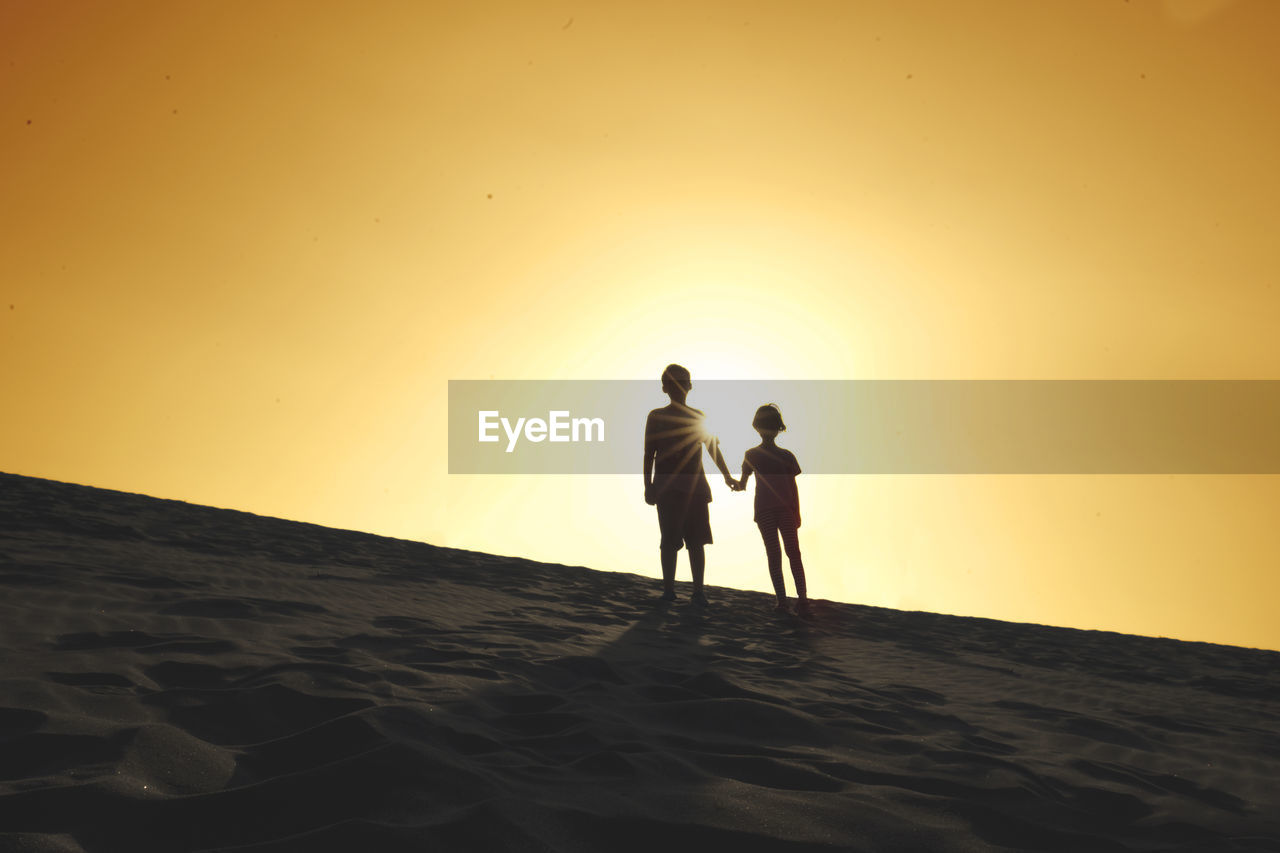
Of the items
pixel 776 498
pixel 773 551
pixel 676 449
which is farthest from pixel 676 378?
pixel 773 551

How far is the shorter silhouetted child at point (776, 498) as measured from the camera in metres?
6.31

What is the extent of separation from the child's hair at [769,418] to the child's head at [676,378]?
0.80m

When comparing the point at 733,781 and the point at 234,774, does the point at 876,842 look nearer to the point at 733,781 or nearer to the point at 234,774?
the point at 733,781

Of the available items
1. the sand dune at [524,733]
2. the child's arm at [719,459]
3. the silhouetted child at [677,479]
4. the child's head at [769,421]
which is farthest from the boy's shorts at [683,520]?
the sand dune at [524,733]

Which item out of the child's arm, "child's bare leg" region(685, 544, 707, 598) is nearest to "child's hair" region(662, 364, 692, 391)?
the child's arm

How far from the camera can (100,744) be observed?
1688mm

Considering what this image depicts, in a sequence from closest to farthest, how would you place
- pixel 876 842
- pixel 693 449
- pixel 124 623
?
pixel 876 842 < pixel 124 623 < pixel 693 449

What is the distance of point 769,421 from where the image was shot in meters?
6.48

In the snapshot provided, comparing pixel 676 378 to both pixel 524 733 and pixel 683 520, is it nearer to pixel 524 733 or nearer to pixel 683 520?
pixel 683 520

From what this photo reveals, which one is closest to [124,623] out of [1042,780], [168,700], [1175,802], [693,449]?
[168,700]

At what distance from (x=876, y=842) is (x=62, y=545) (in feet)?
17.5

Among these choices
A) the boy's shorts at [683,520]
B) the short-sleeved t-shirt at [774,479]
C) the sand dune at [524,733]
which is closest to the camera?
the sand dune at [524,733]

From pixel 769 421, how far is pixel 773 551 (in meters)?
1.18

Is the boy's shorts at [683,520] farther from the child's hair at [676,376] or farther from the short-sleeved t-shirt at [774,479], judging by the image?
the child's hair at [676,376]
